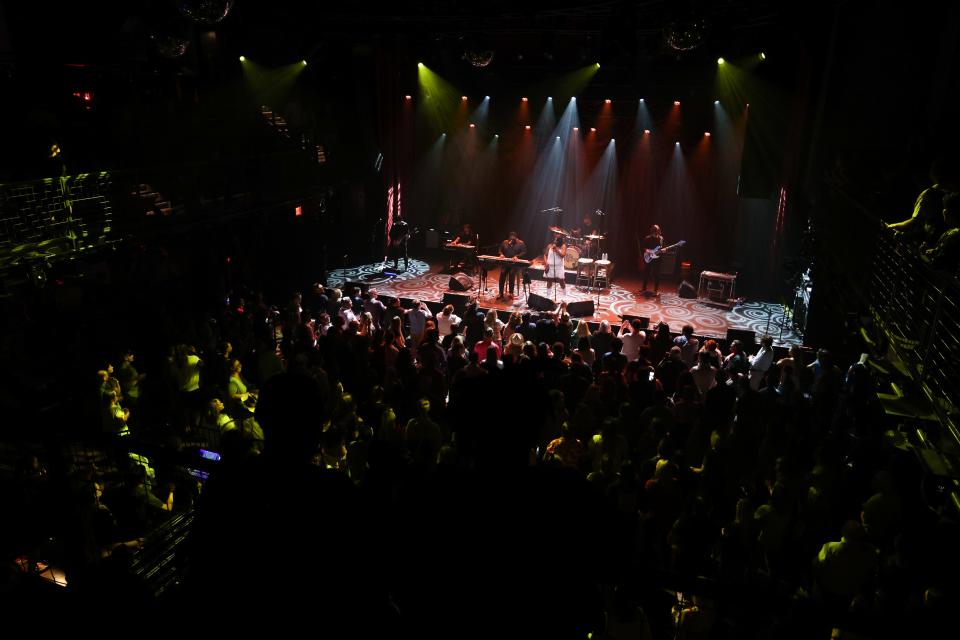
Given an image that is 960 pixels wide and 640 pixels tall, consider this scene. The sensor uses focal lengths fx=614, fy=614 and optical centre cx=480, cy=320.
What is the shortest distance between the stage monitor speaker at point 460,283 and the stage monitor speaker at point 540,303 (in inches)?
89.8

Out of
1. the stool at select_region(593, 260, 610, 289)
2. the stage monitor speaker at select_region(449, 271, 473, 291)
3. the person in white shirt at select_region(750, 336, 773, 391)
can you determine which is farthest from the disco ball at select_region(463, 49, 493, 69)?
the person in white shirt at select_region(750, 336, 773, 391)

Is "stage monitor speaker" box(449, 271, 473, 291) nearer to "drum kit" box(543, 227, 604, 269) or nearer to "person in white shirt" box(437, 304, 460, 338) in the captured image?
"drum kit" box(543, 227, 604, 269)

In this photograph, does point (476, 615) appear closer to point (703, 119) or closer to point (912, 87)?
point (912, 87)

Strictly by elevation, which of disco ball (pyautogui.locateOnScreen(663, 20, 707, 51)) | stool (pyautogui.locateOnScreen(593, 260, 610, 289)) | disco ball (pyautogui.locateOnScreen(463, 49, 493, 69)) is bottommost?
stool (pyautogui.locateOnScreen(593, 260, 610, 289))

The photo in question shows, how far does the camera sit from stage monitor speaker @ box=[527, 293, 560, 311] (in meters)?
13.5

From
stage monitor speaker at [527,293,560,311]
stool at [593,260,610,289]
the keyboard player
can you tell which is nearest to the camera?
stage monitor speaker at [527,293,560,311]

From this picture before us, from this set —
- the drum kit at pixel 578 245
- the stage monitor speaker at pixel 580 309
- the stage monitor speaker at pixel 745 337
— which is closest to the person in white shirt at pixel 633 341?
the stage monitor speaker at pixel 745 337

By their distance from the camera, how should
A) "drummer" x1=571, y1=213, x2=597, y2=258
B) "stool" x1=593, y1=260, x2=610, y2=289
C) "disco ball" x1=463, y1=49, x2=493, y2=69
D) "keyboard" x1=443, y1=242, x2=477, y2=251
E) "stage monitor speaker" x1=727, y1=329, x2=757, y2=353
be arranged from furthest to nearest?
"drummer" x1=571, y1=213, x2=597, y2=258, "keyboard" x1=443, y1=242, x2=477, y2=251, "stool" x1=593, y1=260, x2=610, y2=289, "disco ball" x1=463, y1=49, x2=493, y2=69, "stage monitor speaker" x1=727, y1=329, x2=757, y2=353

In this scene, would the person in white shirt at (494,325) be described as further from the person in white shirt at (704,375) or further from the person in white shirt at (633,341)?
the person in white shirt at (704,375)

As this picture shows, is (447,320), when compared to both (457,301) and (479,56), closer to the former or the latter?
(457,301)

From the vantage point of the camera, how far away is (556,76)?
689 inches

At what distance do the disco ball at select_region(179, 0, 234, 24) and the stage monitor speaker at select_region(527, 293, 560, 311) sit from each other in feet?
28.4

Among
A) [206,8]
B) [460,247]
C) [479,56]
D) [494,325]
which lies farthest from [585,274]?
[206,8]

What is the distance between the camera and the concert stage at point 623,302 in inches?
515
